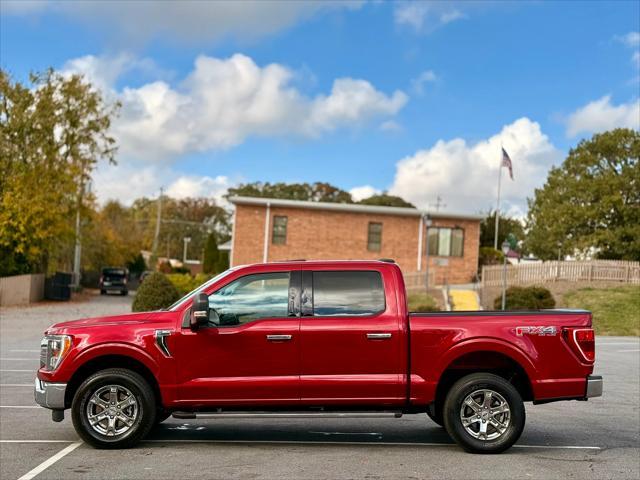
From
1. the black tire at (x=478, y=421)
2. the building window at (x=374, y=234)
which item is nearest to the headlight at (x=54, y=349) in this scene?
the black tire at (x=478, y=421)

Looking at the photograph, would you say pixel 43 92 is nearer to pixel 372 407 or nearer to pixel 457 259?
pixel 457 259

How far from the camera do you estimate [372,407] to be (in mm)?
7734

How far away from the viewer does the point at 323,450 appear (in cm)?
776

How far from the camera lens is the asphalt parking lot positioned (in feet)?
22.5

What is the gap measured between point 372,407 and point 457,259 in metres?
40.7

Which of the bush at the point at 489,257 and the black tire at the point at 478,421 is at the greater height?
the bush at the point at 489,257

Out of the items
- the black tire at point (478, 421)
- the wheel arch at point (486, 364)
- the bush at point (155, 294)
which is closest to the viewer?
the black tire at point (478, 421)

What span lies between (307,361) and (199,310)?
1177 millimetres

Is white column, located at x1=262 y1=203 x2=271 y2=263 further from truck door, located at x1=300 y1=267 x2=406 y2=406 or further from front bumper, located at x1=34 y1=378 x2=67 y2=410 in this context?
truck door, located at x1=300 y1=267 x2=406 y2=406

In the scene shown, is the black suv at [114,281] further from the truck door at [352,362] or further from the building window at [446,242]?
A: the truck door at [352,362]

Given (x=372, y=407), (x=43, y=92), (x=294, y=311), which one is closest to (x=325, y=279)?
(x=294, y=311)

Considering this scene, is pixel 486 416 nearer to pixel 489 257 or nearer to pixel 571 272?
pixel 571 272

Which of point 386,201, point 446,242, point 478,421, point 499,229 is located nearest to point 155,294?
point 478,421

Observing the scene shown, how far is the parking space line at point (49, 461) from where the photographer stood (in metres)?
6.63
